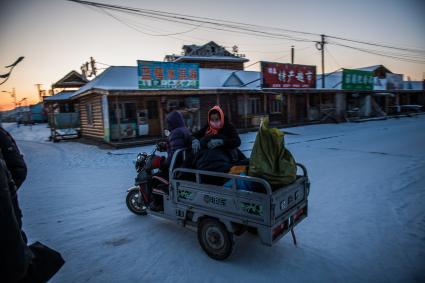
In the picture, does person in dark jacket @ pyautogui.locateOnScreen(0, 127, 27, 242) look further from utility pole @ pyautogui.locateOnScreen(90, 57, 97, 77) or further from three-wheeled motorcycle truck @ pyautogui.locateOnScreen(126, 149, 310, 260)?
utility pole @ pyautogui.locateOnScreen(90, 57, 97, 77)

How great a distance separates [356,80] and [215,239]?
83.1 ft

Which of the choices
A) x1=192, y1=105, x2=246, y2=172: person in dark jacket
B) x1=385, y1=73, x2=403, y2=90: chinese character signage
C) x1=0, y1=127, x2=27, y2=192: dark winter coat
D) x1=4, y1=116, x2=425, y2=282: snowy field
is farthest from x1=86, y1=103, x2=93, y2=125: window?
x1=385, y1=73, x2=403, y2=90: chinese character signage

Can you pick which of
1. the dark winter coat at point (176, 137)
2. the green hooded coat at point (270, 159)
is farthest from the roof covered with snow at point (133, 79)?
the green hooded coat at point (270, 159)

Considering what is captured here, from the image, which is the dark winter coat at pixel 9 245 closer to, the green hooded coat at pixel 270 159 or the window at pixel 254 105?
the green hooded coat at pixel 270 159

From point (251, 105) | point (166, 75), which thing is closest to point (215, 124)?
point (166, 75)

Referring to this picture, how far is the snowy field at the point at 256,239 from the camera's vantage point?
292 centimetres

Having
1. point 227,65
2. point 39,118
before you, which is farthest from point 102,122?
point 39,118

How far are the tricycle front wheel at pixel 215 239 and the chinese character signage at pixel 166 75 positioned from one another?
38.3ft

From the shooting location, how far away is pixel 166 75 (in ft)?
47.5

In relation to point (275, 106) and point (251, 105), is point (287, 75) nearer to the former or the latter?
point (275, 106)

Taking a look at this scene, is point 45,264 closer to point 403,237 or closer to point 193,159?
point 193,159

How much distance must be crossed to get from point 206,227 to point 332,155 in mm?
7264

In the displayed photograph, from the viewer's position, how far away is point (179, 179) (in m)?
3.58

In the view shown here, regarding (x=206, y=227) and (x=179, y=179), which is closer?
(x=206, y=227)
